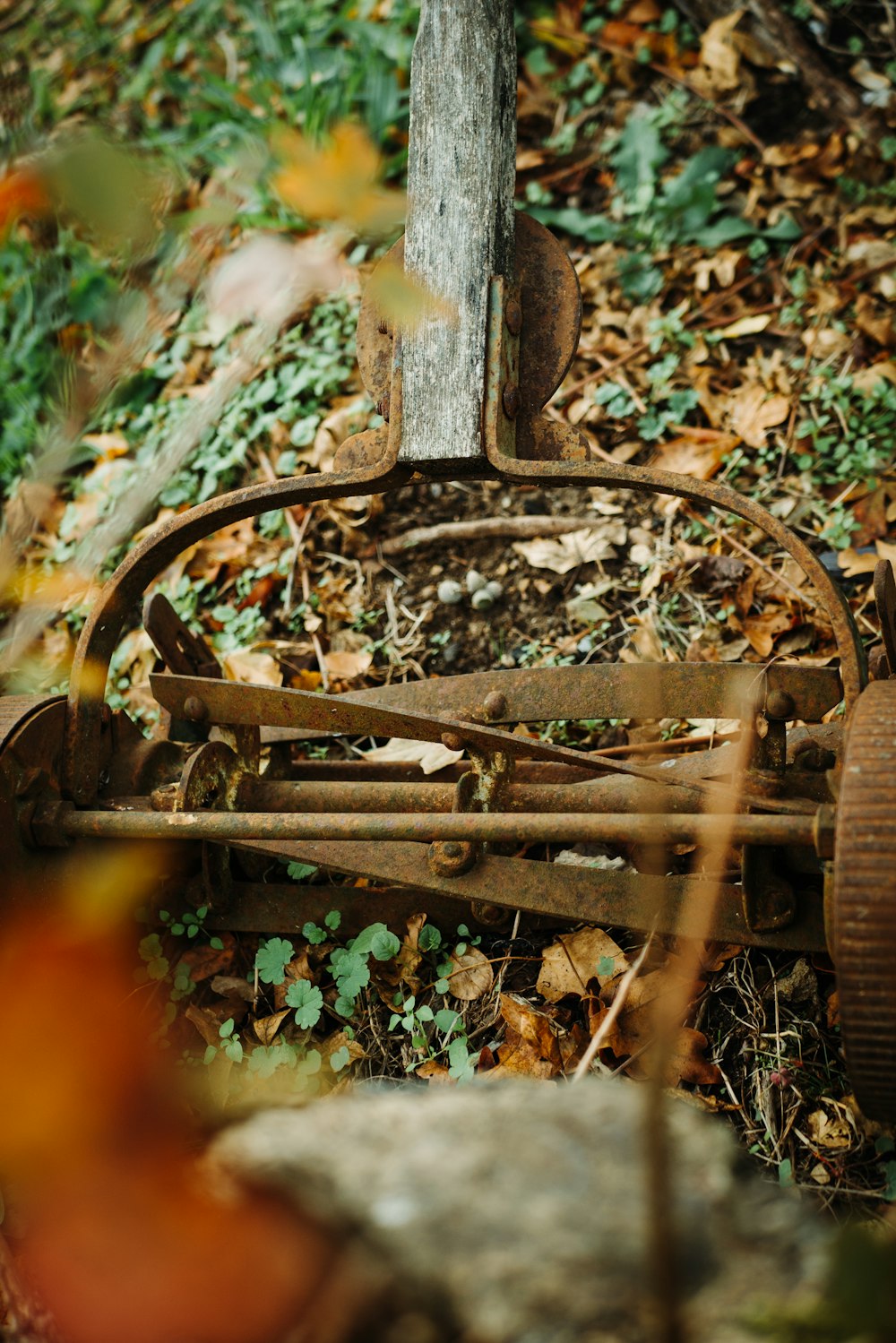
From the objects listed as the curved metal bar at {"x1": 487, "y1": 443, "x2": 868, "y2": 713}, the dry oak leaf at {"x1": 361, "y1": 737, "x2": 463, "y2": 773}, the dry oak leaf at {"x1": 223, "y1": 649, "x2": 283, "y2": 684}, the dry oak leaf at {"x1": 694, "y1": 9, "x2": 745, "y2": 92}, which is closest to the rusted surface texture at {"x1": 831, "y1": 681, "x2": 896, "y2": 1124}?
the curved metal bar at {"x1": 487, "y1": 443, "x2": 868, "y2": 713}

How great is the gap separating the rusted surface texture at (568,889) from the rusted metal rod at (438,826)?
0.25 metres

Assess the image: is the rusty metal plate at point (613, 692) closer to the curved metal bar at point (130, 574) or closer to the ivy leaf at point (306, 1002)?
the curved metal bar at point (130, 574)

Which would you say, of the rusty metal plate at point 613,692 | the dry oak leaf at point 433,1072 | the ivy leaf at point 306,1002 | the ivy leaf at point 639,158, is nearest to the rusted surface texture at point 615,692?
the rusty metal plate at point 613,692

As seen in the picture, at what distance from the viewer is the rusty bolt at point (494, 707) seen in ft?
7.14

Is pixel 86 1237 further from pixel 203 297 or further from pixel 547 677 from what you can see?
pixel 203 297

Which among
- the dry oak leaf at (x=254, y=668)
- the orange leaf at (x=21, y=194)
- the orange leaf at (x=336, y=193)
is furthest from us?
the dry oak leaf at (x=254, y=668)

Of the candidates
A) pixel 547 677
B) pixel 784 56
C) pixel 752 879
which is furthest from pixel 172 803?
pixel 784 56

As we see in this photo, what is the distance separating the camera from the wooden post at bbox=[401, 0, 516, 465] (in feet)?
6.88

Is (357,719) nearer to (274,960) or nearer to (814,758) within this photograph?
(274,960)

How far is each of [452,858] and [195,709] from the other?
2.02 feet

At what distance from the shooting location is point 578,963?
2.19 meters

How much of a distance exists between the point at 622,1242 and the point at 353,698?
161 cm

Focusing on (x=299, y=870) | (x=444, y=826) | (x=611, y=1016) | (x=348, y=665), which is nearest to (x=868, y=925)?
(x=611, y=1016)

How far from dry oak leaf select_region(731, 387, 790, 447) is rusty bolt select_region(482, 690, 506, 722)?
1.52 m
